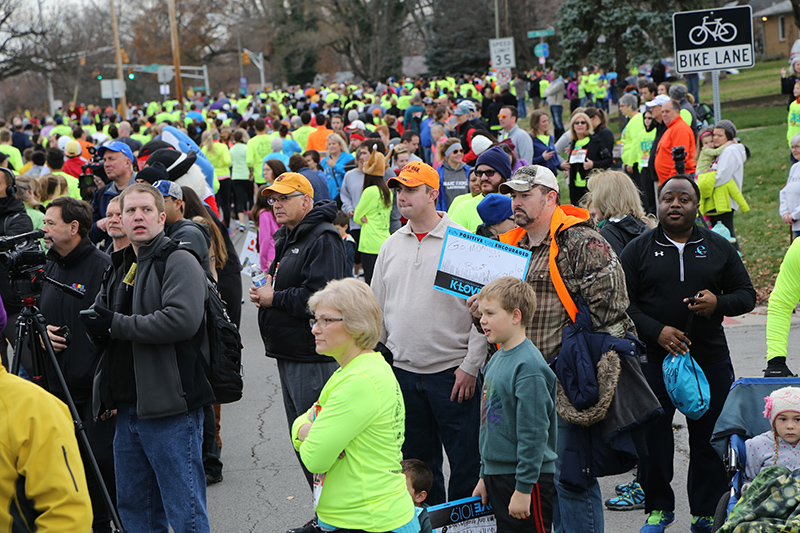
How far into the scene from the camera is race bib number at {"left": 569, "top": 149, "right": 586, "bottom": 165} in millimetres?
12516

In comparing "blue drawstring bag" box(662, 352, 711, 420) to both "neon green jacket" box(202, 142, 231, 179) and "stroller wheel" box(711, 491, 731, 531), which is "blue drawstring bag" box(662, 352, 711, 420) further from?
"neon green jacket" box(202, 142, 231, 179)

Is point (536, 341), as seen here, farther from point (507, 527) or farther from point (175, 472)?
point (175, 472)

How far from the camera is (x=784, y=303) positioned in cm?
473

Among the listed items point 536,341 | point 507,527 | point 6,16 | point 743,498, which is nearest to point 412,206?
point 536,341

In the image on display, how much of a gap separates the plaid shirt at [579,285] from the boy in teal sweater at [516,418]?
442mm

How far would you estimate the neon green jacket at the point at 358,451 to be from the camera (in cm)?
323

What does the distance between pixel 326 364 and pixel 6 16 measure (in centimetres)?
4702

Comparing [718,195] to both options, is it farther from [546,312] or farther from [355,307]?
[355,307]

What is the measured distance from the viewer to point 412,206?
4.83 meters

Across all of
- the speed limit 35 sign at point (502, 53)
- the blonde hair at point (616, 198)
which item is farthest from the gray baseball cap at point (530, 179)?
the speed limit 35 sign at point (502, 53)

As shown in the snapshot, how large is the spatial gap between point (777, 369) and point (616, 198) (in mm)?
1643

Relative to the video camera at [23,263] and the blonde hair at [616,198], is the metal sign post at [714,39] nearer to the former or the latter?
the blonde hair at [616,198]

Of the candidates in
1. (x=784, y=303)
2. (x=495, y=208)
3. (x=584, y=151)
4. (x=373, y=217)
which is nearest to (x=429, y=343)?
(x=495, y=208)

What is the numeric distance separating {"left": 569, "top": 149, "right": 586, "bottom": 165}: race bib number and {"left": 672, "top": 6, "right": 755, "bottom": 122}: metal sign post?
2871 millimetres
